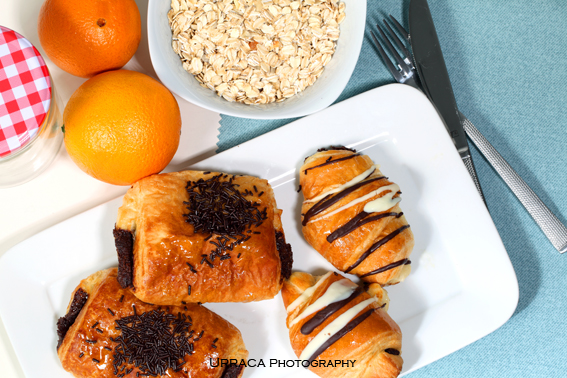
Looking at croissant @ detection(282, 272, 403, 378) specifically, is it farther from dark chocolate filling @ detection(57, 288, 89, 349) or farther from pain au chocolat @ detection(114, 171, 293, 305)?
dark chocolate filling @ detection(57, 288, 89, 349)

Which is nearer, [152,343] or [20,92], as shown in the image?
[20,92]

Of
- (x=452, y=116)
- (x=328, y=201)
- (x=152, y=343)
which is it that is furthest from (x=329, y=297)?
(x=452, y=116)

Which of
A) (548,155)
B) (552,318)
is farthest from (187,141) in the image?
(552,318)

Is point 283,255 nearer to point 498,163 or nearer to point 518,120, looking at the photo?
point 498,163

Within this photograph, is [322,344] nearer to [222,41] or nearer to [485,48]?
[222,41]

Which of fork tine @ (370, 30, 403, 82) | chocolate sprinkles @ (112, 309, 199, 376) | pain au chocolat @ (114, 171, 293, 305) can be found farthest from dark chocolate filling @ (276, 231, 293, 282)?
fork tine @ (370, 30, 403, 82)

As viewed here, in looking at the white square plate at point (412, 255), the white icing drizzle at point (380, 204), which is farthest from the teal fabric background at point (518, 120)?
the white icing drizzle at point (380, 204)
